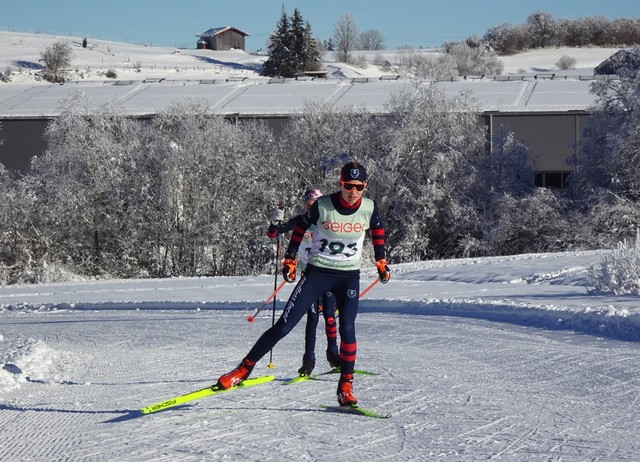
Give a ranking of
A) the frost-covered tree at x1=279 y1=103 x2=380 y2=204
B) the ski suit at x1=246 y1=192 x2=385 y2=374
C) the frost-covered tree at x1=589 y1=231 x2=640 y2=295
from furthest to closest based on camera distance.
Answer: the frost-covered tree at x1=279 y1=103 x2=380 y2=204 → the frost-covered tree at x1=589 y1=231 x2=640 y2=295 → the ski suit at x1=246 y1=192 x2=385 y2=374

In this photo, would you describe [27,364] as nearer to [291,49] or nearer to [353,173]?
[353,173]

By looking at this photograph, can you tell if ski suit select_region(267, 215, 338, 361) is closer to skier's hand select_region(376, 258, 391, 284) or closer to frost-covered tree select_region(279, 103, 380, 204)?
skier's hand select_region(376, 258, 391, 284)

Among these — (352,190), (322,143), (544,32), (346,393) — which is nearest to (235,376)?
(346,393)

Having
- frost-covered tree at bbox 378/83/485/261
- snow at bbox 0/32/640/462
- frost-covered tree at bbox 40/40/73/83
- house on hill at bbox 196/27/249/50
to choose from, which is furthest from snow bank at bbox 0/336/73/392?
house on hill at bbox 196/27/249/50

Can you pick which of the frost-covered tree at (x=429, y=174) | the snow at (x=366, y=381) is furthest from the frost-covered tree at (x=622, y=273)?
the frost-covered tree at (x=429, y=174)

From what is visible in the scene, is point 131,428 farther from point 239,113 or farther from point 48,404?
point 239,113

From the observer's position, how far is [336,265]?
8078 mm

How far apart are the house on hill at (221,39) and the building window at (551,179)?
92561mm

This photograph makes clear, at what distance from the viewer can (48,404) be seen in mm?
8547

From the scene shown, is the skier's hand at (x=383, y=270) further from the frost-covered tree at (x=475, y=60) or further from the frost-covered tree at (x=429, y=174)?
the frost-covered tree at (x=475, y=60)

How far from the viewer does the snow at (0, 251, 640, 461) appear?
21.8ft

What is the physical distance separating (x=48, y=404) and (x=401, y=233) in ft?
104

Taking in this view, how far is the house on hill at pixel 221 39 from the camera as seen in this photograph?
12938cm

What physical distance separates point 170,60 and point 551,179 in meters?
70.9
